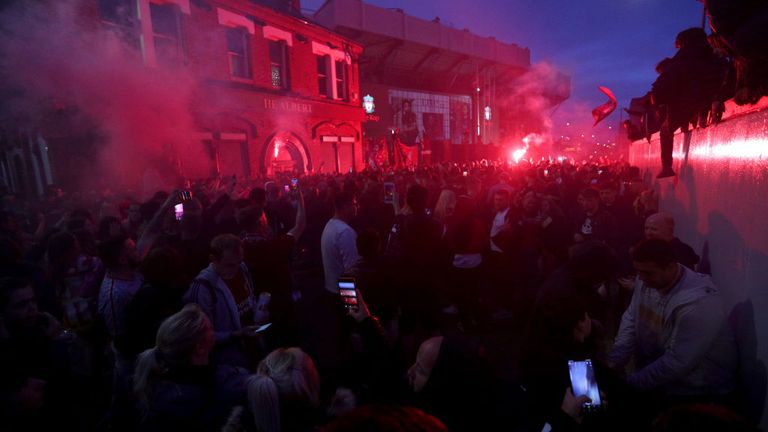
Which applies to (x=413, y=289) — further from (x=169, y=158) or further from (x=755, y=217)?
(x=169, y=158)

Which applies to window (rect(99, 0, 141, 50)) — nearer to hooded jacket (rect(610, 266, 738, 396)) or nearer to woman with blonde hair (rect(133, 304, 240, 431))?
woman with blonde hair (rect(133, 304, 240, 431))

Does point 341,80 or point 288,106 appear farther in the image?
point 341,80

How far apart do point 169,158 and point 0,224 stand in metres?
7.09

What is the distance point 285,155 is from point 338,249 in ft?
46.7

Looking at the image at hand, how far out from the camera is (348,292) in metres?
2.95

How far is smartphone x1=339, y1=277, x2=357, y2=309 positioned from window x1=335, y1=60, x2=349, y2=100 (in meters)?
18.3

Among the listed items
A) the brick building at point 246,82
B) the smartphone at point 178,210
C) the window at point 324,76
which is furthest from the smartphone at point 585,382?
the window at point 324,76

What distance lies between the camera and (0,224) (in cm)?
510

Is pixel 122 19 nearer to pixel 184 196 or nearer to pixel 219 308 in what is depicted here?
pixel 184 196

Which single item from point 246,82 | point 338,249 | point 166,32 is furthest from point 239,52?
point 338,249

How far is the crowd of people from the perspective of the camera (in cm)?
197

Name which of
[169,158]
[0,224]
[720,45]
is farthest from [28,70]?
[720,45]

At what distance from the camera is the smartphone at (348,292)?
291 cm

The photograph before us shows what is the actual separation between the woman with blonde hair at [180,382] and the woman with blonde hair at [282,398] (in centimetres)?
22
